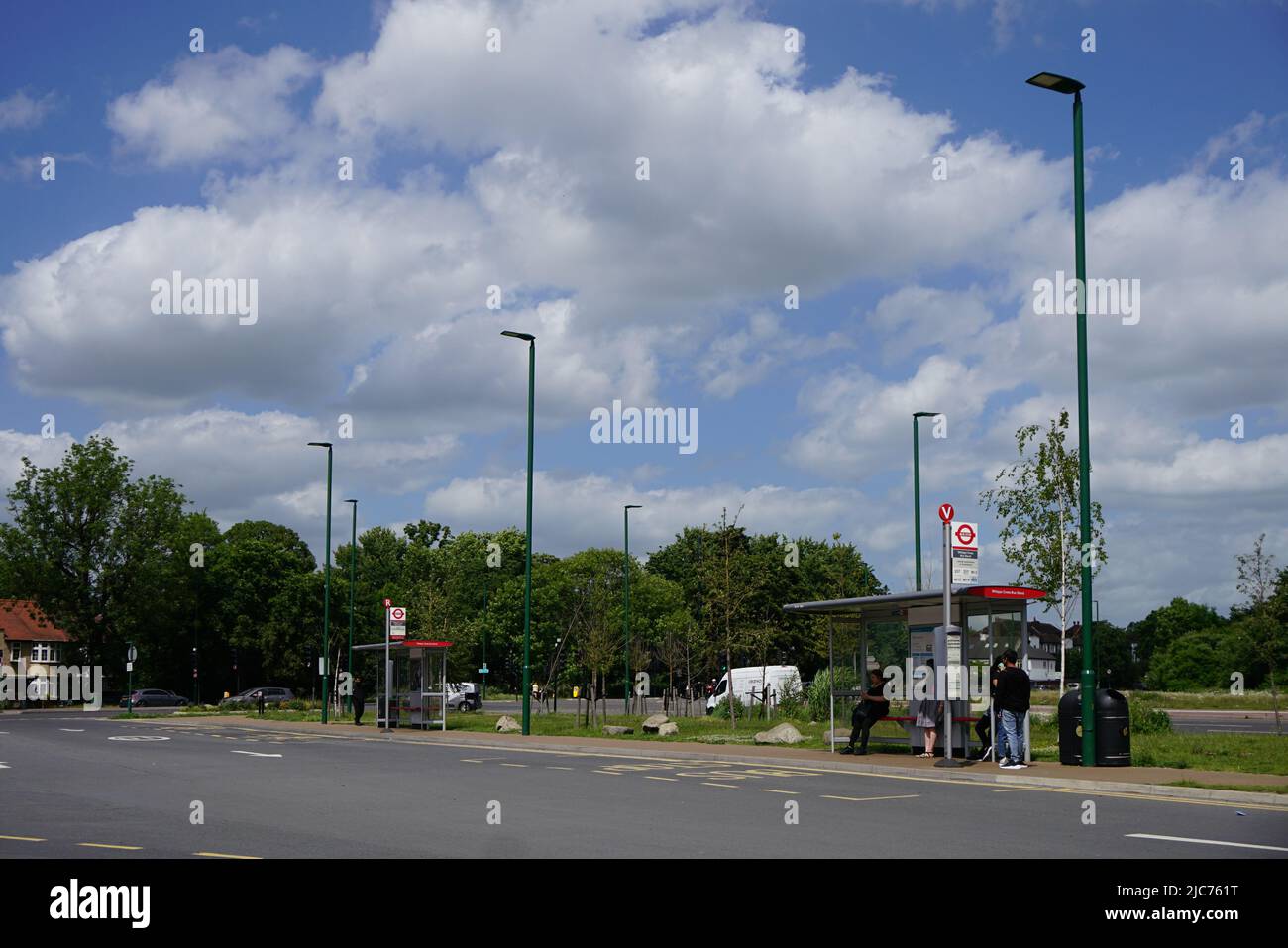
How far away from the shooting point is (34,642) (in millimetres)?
97000

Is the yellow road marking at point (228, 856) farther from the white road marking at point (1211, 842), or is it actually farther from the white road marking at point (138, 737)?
the white road marking at point (138, 737)

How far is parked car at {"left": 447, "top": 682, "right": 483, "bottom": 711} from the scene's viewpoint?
67.4 meters

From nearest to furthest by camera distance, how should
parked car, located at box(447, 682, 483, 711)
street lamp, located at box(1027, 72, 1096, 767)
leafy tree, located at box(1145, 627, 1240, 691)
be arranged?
street lamp, located at box(1027, 72, 1096, 767) < parked car, located at box(447, 682, 483, 711) < leafy tree, located at box(1145, 627, 1240, 691)

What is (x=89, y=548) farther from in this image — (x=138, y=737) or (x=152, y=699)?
(x=138, y=737)

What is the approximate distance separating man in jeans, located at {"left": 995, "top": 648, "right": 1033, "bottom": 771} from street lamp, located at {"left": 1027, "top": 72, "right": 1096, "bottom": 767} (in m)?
0.85

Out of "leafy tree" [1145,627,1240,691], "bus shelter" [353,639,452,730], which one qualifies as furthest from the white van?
"leafy tree" [1145,627,1240,691]

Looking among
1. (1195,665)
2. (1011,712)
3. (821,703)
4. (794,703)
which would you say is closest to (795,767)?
(1011,712)

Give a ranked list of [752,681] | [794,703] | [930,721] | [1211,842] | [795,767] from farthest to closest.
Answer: [752,681] → [794,703] → [930,721] → [795,767] → [1211,842]

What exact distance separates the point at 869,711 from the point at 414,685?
57.7ft

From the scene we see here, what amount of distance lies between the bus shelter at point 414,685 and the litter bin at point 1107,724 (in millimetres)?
19998

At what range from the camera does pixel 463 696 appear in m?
68.6

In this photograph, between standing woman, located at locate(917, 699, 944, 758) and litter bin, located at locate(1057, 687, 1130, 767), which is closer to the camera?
litter bin, located at locate(1057, 687, 1130, 767)

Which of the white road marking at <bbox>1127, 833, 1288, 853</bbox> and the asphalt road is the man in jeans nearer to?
the asphalt road
